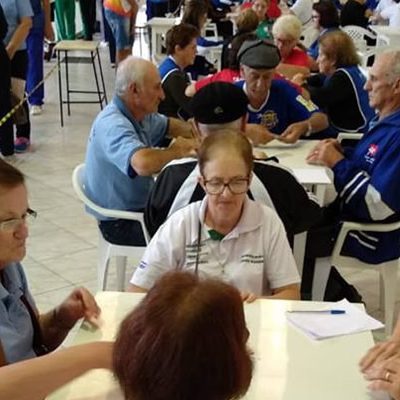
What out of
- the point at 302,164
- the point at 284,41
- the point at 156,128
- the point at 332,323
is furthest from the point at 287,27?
the point at 332,323

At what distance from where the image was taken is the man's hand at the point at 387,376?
167cm

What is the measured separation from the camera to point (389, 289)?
3252 mm

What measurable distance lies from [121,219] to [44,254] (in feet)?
3.65

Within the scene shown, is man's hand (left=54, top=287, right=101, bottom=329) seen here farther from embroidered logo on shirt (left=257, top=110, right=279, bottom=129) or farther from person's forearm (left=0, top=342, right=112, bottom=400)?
embroidered logo on shirt (left=257, top=110, right=279, bottom=129)

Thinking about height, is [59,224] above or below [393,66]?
below

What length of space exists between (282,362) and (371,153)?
156 centimetres

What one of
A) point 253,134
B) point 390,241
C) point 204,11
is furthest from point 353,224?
point 204,11

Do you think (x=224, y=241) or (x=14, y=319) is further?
(x=224, y=241)

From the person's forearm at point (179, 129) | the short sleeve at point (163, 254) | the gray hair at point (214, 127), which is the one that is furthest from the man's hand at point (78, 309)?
the person's forearm at point (179, 129)

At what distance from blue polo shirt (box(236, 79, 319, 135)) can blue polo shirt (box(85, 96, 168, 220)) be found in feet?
2.45

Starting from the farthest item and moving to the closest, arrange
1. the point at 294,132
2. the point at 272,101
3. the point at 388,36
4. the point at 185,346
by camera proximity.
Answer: the point at 388,36, the point at 272,101, the point at 294,132, the point at 185,346

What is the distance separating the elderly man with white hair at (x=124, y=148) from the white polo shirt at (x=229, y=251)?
87 cm

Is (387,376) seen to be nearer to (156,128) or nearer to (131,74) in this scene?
(131,74)

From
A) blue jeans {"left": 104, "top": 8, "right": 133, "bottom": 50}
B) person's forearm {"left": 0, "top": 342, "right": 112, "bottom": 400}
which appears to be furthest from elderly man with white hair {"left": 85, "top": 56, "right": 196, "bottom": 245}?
blue jeans {"left": 104, "top": 8, "right": 133, "bottom": 50}
